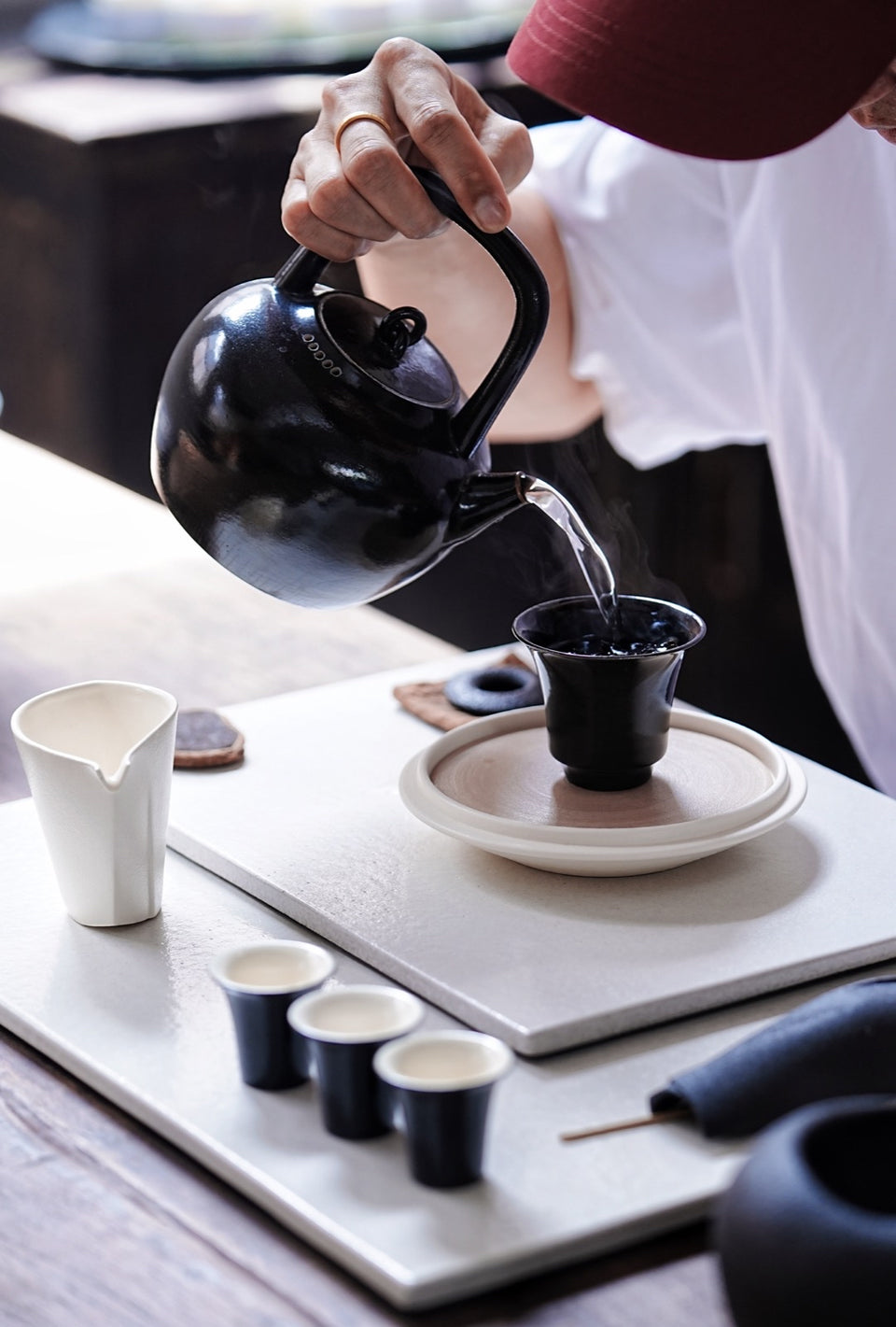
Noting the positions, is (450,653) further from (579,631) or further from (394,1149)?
(394,1149)

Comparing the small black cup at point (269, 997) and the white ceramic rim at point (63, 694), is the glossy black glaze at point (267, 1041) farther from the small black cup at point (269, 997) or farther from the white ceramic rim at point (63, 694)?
the white ceramic rim at point (63, 694)

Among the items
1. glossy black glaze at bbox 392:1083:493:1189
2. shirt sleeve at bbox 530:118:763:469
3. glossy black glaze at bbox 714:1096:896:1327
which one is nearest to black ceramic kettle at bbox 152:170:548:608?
glossy black glaze at bbox 392:1083:493:1189

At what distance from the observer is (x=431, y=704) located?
1297mm

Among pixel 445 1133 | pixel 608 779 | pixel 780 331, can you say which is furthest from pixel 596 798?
pixel 780 331

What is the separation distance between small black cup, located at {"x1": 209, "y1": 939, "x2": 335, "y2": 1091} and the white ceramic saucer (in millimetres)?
201

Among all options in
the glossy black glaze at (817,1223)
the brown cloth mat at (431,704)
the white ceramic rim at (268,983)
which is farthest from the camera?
the brown cloth mat at (431,704)

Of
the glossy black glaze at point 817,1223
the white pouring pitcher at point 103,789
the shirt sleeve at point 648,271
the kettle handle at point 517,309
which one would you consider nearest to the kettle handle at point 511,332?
the kettle handle at point 517,309

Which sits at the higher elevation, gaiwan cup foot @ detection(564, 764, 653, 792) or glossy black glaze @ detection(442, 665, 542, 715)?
gaiwan cup foot @ detection(564, 764, 653, 792)

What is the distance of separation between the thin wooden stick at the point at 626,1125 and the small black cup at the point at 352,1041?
0.28ft

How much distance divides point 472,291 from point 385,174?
0.61m

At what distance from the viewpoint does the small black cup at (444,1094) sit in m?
0.70

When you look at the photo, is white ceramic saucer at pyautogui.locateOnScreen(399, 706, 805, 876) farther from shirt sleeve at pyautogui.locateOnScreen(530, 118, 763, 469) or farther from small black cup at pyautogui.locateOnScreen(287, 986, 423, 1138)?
shirt sleeve at pyautogui.locateOnScreen(530, 118, 763, 469)

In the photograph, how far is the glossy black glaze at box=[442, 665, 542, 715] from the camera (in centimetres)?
128

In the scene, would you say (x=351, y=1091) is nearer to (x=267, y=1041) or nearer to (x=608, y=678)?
(x=267, y=1041)
